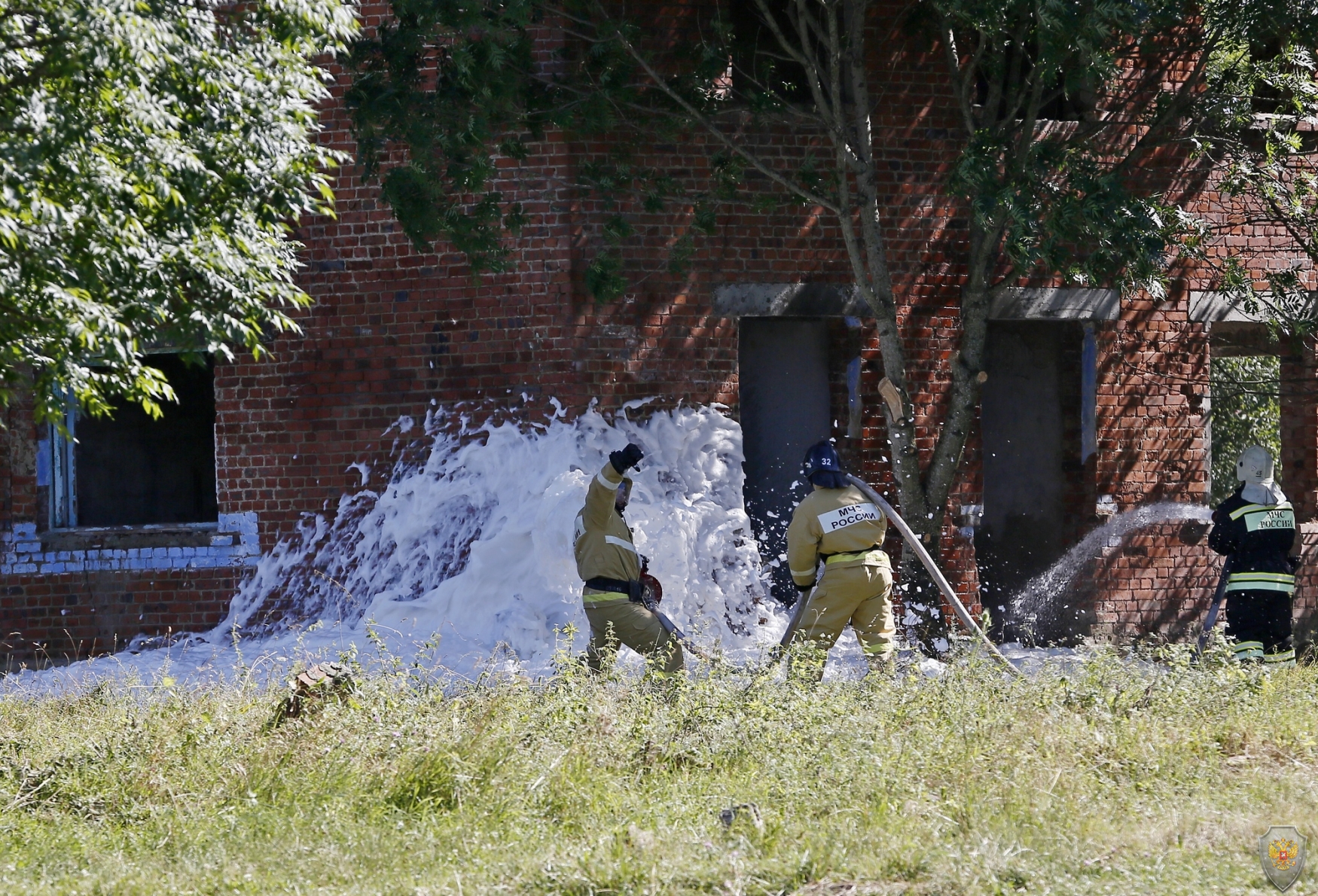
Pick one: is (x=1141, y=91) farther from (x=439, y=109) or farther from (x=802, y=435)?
(x=439, y=109)

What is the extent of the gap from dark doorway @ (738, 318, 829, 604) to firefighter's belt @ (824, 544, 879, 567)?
2.79 meters

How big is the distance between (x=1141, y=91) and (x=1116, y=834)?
761 cm

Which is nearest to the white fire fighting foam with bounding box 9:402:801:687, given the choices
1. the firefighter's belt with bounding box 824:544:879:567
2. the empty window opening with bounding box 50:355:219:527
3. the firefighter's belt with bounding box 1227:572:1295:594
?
the firefighter's belt with bounding box 824:544:879:567

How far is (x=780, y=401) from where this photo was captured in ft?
37.1

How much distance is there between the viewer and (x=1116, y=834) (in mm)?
5098

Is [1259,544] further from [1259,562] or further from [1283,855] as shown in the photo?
[1283,855]

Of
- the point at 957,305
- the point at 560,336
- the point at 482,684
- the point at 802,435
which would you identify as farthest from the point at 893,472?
the point at 482,684

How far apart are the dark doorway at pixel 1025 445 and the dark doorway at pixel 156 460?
6897mm

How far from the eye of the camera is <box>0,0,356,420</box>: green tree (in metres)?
5.37

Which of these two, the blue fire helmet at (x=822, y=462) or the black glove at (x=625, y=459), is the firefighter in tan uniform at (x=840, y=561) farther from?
the black glove at (x=625, y=459)

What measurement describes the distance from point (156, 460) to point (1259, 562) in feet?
30.6

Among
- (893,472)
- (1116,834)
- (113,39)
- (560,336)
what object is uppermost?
(113,39)

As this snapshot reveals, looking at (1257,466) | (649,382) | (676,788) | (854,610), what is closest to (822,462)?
(854,610)

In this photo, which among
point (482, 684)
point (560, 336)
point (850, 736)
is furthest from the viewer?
point (560, 336)
